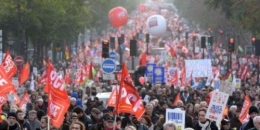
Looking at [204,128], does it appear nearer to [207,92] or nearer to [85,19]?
A: [207,92]

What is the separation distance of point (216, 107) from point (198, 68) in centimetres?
2086

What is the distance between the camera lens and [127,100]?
2056 centimetres

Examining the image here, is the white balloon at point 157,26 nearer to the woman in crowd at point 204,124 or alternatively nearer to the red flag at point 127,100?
the red flag at point 127,100

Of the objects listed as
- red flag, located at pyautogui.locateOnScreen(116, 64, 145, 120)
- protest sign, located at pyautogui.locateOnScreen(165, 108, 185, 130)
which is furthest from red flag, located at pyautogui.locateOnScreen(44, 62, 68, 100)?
protest sign, located at pyautogui.locateOnScreen(165, 108, 185, 130)

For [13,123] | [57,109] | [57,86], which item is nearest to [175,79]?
[57,86]

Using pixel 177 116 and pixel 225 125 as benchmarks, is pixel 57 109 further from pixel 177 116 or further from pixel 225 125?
pixel 225 125

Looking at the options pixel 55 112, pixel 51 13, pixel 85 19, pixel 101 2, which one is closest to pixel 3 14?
pixel 51 13

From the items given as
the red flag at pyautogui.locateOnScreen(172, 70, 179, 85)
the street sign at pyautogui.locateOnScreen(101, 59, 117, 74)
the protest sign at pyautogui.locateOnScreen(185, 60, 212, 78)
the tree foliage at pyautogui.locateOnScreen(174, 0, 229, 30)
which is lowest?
the red flag at pyautogui.locateOnScreen(172, 70, 179, 85)

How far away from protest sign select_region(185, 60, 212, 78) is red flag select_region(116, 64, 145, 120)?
20398 mm

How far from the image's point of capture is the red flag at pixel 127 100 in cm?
2041

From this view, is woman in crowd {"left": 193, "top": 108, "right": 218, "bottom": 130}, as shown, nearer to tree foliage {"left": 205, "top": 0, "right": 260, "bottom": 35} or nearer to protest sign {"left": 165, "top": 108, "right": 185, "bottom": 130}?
protest sign {"left": 165, "top": 108, "right": 185, "bottom": 130}

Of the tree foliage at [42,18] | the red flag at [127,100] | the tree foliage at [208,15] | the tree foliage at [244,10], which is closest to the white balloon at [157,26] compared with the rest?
the tree foliage at [42,18]

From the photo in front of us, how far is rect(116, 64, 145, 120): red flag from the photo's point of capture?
66.9 feet

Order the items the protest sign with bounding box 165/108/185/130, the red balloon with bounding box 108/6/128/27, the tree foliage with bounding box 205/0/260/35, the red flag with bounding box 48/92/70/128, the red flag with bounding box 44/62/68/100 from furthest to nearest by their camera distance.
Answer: the red balloon with bounding box 108/6/128/27, the tree foliage with bounding box 205/0/260/35, the protest sign with bounding box 165/108/185/130, the red flag with bounding box 44/62/68/100, the red flag with bounding box 48/92/70/128
